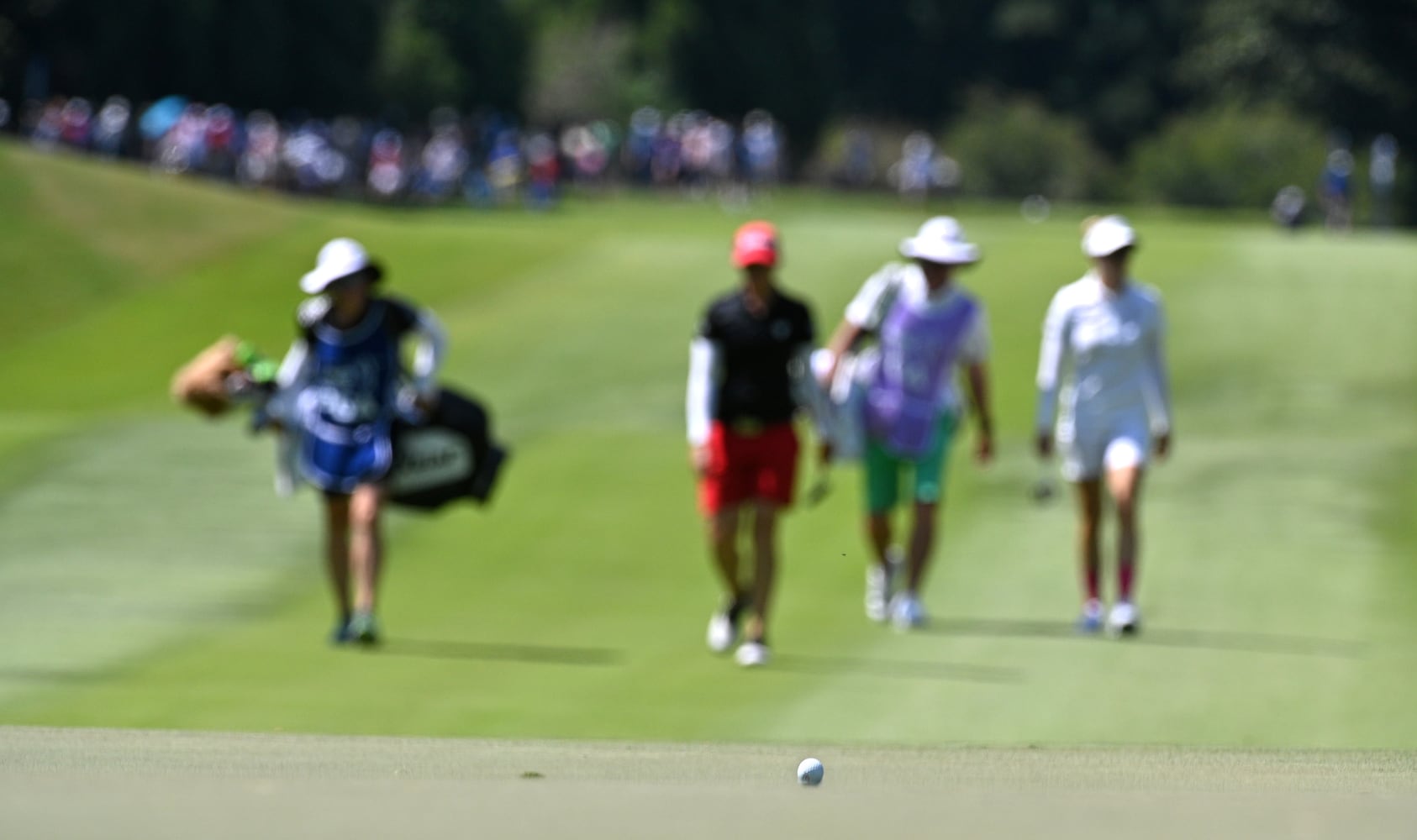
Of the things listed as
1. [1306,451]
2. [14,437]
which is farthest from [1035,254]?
[14,437]

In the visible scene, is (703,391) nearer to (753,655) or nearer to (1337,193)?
(753,655)

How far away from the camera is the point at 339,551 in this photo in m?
13.1

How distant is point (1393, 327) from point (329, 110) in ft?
148

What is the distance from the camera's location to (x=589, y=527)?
17312mm

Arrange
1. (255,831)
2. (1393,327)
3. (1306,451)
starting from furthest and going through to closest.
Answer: (1393,327), (1306,451), (255,831)

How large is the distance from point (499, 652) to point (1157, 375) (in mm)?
3219

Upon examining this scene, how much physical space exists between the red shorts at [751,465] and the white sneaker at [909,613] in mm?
1115

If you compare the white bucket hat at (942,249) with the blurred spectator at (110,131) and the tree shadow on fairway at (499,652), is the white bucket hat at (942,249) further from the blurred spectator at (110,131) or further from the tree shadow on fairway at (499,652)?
the blurred spectator at (110,131)

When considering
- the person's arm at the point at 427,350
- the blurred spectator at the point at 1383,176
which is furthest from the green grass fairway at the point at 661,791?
the blurred spectator at the point at 1383,176

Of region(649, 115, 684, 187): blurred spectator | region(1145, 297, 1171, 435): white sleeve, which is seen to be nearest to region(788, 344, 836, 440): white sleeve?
region(1145, 297, 1171, 435): white sleeve

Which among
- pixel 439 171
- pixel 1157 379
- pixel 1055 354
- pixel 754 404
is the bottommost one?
pixel 754 404

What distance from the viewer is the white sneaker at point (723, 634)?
12820 mm

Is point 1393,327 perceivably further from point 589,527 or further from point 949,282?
point 949,282

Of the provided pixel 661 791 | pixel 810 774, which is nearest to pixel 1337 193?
pixel 810 774
